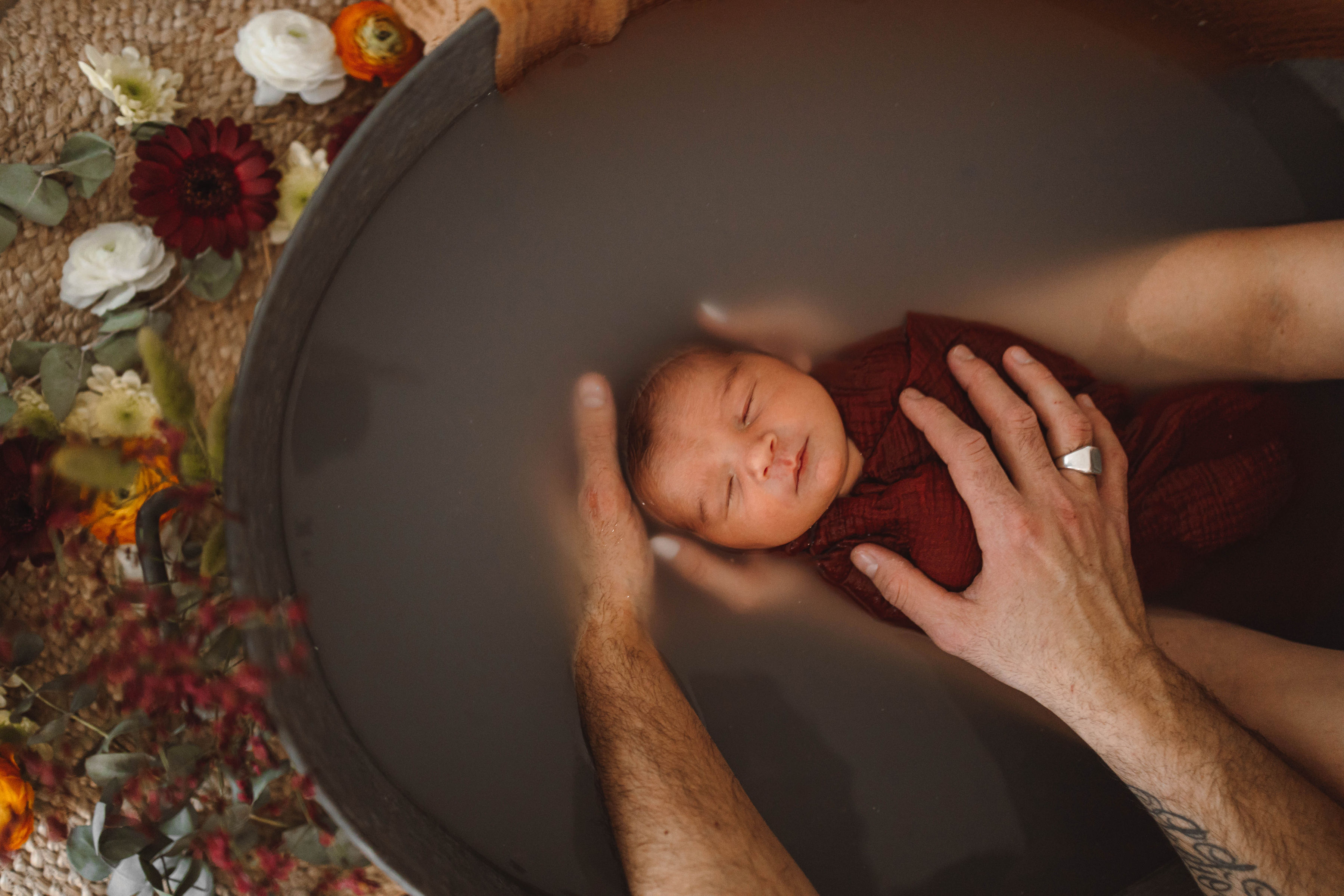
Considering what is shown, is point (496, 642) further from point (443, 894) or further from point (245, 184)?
point (245, 184)

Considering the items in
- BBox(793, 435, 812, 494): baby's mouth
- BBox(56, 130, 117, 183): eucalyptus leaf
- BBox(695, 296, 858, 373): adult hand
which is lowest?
BBox(56, 130, 117, 183): eucalyptus leaf

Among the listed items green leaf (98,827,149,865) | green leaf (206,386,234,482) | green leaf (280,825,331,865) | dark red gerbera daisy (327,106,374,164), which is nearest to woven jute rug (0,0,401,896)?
dark red gerbera daisy (327,106,374,164)

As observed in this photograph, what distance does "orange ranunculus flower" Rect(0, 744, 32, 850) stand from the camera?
822mm

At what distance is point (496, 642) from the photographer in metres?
1.12

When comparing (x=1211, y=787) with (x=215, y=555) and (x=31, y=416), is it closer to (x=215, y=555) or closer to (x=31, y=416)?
(x=215, y=555)

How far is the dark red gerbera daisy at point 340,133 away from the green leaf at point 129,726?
0.77m

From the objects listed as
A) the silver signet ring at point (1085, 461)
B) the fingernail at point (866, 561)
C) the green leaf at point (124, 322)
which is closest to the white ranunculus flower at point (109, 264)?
the green leaf at point (124, 322)

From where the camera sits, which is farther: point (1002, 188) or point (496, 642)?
point (1002, 188)

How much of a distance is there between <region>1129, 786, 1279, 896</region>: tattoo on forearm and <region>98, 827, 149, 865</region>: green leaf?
1.19m

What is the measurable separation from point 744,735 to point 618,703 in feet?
0.79

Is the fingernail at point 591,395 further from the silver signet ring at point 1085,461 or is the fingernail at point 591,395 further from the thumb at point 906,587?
the silver signet ring at point 1085,461

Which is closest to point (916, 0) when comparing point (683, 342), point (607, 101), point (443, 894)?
point (607, 101)

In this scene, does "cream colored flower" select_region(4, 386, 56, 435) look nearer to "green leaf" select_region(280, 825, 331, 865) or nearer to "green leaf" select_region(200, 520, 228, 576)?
"green leaf" select_region(200, 520, 228, 576)

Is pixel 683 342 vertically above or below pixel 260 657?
above
